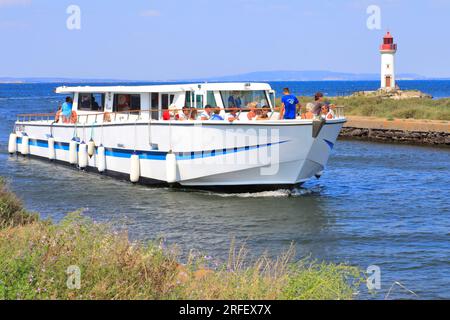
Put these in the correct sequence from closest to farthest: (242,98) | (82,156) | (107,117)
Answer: (242,98), (107,117), (82,156)

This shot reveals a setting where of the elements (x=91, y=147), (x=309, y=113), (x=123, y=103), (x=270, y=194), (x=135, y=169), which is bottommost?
(x=270, y=194)

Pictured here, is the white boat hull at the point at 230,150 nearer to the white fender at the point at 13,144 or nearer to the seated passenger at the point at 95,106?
the seated passenger at the point at 95,106

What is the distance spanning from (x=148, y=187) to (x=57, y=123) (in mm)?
7423

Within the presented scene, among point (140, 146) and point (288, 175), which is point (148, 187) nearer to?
point (140, 146)

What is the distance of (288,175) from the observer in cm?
1966

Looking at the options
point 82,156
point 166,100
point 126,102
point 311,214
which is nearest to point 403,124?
Result: point 82,156

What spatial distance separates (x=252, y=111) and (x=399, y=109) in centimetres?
3138

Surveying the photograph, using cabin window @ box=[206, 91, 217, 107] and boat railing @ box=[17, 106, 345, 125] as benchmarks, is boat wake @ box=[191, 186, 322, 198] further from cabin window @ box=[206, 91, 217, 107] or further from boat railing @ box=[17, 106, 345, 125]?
cabin window @ box=[206, 91, 217, 107]

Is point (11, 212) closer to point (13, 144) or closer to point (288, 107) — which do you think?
point (288, 107)

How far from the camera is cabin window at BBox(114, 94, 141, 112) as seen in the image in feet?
75.4

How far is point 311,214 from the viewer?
1809 cm

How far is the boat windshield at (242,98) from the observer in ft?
67.7

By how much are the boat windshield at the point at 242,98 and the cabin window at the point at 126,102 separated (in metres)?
3.49

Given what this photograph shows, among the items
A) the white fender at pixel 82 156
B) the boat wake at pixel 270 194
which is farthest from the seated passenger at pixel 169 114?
the white fender at pixel 82 156
